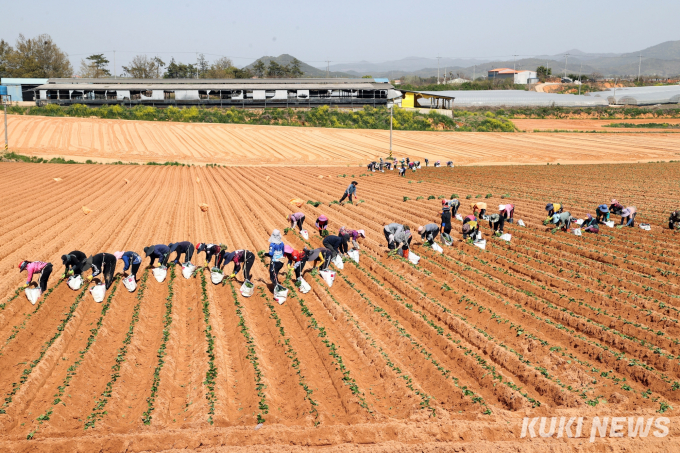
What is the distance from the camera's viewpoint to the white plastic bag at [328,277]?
1281cm

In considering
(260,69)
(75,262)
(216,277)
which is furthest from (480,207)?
(260,69)

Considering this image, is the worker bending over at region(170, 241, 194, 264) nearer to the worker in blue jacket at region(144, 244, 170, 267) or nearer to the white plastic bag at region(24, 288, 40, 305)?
the worker in blue jacket at region(144, 244, 170, 267)

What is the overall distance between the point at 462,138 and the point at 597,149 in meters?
13.2

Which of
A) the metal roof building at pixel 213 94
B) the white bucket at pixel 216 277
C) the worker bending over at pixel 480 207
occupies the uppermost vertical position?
the metal roof building at pixel 213 94

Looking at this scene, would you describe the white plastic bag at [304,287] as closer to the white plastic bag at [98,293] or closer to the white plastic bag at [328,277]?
the white plastic bag at [328,277]

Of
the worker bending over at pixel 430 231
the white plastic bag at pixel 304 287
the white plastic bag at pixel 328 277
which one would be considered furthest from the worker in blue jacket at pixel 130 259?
the worker bending over at pixel 430 231

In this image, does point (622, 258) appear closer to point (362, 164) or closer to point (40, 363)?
point (40, 363)

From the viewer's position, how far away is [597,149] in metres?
47.7

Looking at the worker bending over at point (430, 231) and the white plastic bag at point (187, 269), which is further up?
the worker bending over at point (430, 231)

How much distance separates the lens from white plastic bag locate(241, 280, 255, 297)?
11883mm

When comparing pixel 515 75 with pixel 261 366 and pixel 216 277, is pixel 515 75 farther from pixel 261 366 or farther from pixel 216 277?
pixel 261 366

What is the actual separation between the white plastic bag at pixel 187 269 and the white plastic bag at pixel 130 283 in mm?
1300

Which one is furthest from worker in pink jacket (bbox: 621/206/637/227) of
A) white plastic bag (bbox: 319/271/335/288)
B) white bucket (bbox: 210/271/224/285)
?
white bucket (bbox: 210/271/224/285)

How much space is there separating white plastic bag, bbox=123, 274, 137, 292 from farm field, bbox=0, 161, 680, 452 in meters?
0.24
